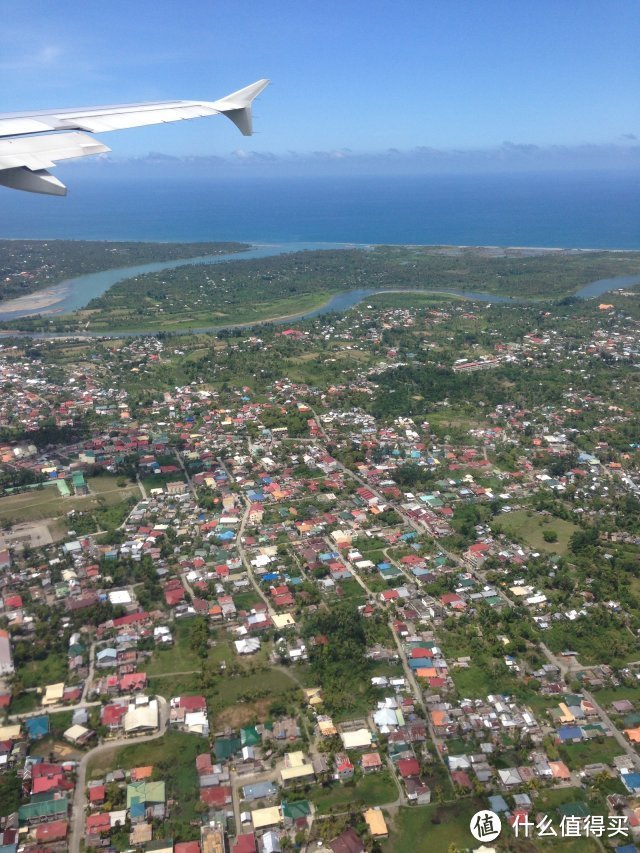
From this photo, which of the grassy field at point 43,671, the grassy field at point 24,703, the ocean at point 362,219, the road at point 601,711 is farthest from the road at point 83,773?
the ocean at point 362,219

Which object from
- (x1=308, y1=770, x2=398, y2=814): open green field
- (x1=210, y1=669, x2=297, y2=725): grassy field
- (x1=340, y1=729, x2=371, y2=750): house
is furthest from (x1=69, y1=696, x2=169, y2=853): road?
(x1=340, y1=729, x2=371, y2=750): house

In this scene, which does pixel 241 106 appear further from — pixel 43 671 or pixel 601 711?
pixel 601 711

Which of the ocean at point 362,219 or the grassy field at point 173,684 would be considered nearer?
the grassy field at point 173,684

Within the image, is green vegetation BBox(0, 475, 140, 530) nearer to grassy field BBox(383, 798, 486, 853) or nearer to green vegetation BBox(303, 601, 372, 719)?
green vegetation BBox(303, 601, 372, 719)

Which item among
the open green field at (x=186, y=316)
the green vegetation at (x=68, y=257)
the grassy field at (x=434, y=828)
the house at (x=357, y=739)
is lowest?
the grassy field at (x=434, y=828)

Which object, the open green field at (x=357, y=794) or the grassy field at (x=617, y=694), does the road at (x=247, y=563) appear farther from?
the grassy field at (x=617, y=694)

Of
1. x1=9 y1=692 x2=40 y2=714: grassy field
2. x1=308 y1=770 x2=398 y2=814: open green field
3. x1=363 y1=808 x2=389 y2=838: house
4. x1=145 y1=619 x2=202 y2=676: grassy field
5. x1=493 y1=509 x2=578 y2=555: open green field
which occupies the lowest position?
x1=363 y1=808 x2=389 y2=838: house
